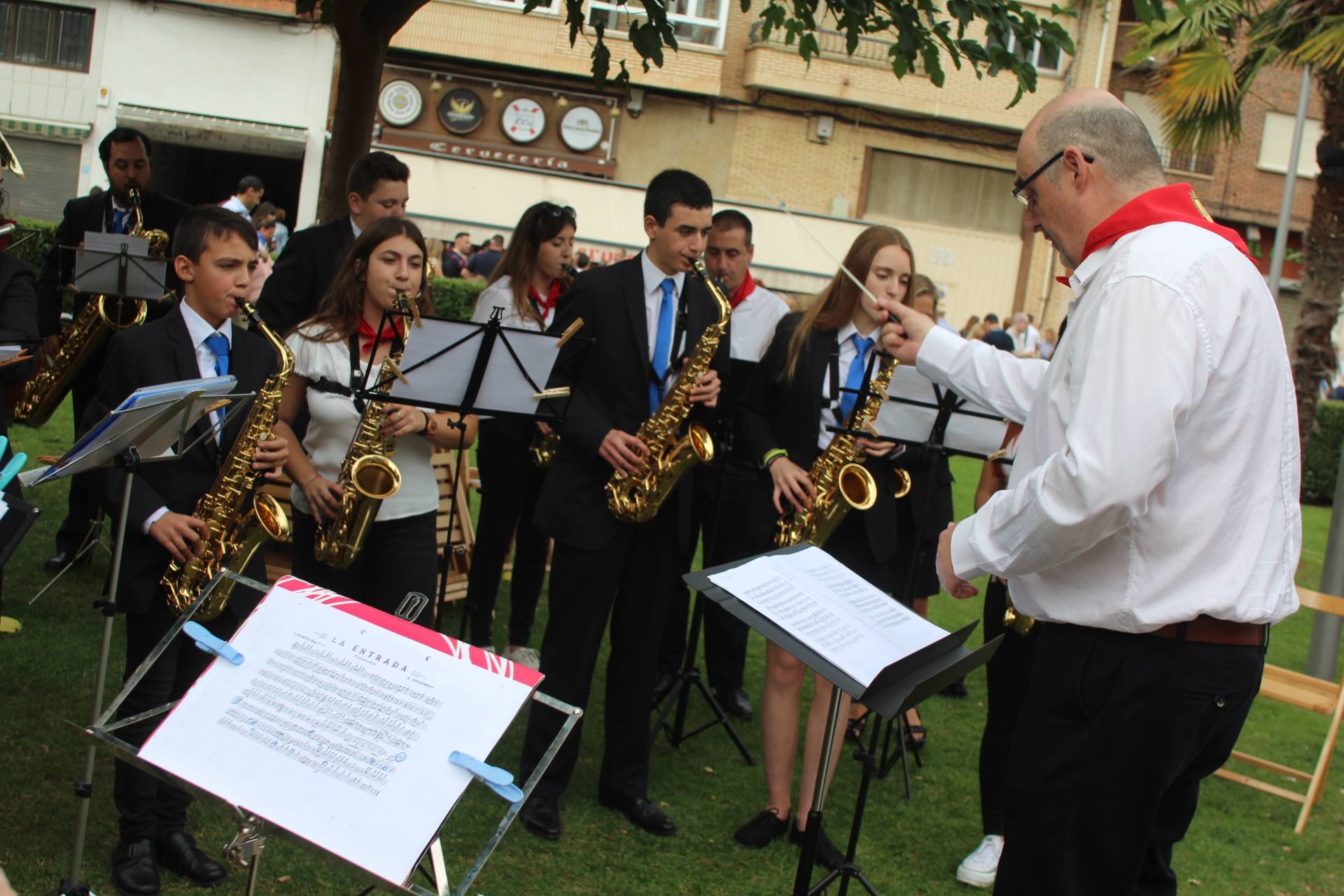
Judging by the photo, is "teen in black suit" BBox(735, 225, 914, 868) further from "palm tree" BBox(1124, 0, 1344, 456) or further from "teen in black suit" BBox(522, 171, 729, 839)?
"palm tree" BBox(1124, 0, 1344, 456)

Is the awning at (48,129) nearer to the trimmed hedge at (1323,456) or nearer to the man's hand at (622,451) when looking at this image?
the trimmed hedge at (1323,456)

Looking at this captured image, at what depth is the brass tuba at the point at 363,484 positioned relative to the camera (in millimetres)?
4234

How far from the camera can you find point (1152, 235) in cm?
254

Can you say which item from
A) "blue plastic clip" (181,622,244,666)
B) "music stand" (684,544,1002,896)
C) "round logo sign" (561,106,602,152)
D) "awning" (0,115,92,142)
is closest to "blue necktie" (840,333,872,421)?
"music stand" (684,544,1002,896)

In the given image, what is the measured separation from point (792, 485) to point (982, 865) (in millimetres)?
1596

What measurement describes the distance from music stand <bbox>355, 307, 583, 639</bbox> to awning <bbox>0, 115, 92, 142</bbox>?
20.3 m

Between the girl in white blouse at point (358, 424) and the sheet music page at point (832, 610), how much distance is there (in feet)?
5.74

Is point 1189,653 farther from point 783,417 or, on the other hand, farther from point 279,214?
point 279,214

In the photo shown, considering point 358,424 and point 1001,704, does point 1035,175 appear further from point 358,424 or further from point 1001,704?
point 358,424

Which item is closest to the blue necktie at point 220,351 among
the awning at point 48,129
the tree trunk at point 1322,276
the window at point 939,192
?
the tree trunk at point 1322,276

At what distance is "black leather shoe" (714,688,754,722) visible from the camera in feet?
20.0

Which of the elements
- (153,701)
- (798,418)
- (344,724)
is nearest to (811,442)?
(798,418)

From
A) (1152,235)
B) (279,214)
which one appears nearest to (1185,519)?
(1152,235)

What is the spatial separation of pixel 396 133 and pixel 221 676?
22.5 metres
